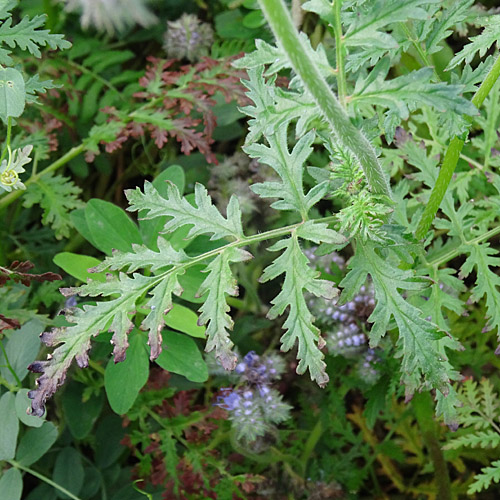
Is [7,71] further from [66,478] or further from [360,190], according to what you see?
[66,478]

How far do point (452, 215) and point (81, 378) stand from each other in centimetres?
108

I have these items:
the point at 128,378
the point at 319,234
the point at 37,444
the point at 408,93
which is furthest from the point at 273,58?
the point at 37,444

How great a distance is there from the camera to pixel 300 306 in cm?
117

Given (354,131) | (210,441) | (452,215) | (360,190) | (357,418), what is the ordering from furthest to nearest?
(357,418) → (210,441) → (452,215) → (360,190) → (354,131)

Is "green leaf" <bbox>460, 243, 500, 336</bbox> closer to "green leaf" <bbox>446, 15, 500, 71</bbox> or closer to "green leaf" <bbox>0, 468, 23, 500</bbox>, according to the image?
"green leaf" <bbox>446, 15, 500, 71</bbox>

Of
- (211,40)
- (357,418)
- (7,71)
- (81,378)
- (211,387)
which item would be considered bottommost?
(357,418)

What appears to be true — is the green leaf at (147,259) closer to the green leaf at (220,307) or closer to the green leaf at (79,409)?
the green leaf at (220,307)

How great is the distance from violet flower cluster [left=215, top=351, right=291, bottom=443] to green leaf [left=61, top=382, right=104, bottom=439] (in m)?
0.34

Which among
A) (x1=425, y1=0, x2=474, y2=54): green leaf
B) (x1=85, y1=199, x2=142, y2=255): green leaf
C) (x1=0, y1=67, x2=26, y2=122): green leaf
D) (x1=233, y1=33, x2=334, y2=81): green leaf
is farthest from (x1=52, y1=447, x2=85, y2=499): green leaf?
(x1=425, y1=0, x2=474, y2=54): green leaf

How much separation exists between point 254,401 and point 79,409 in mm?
492

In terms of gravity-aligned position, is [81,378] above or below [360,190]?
below

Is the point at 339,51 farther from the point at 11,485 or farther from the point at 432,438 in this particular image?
the point at 11,485

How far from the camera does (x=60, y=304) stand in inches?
76.0

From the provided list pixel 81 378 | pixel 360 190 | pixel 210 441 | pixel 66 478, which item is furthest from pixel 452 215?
pixel 66 478
